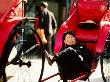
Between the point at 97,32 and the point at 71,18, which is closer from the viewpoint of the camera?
the point at 97,32

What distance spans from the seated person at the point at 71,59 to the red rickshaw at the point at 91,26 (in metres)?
0.18

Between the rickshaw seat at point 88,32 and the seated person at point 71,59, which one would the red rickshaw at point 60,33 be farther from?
the seated person at point 71,59

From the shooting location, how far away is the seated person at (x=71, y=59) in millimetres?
5797

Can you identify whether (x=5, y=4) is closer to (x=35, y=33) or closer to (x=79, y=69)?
(x=35, y=33)

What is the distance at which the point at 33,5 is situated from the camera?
49.2 feet

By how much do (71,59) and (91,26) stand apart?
3.30 ft

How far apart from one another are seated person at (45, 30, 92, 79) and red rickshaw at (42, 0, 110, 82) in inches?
7.2

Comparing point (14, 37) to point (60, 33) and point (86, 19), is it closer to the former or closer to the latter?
point (60, 33)

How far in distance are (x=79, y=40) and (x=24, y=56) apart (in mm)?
1099

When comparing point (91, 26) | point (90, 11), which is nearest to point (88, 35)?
point (91, 26)

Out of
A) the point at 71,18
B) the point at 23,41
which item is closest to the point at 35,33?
the point at 23,41

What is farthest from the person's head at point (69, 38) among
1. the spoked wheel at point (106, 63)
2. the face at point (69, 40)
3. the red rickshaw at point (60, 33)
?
the spoked wheel at point (106, 63)

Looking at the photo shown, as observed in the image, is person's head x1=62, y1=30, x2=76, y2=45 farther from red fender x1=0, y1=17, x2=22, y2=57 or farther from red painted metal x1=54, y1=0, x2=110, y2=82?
red fender x1=0, y1=17, x2=22, y2=57

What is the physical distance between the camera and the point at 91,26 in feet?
21.8
